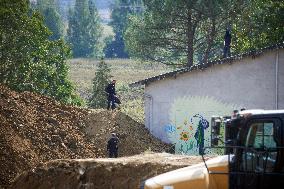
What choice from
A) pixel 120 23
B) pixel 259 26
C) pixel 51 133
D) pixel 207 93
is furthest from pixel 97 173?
Answer: pixel 120 23

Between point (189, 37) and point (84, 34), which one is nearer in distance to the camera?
point (189, 37)

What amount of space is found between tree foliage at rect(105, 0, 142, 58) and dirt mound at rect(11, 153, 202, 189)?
105342 mm

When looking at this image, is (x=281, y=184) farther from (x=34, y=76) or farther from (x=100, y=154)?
(x=34, y=76)

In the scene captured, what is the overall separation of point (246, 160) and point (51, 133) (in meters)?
18.3

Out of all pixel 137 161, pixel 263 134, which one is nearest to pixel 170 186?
pixel 263 134

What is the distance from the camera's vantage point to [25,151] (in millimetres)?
25094

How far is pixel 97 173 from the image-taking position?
1898 centimetres

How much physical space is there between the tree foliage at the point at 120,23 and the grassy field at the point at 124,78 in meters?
13.0

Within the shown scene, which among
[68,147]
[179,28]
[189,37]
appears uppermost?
[179,28]

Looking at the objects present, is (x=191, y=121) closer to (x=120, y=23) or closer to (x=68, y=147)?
(x=68, y=147)

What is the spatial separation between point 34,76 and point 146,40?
1306cm

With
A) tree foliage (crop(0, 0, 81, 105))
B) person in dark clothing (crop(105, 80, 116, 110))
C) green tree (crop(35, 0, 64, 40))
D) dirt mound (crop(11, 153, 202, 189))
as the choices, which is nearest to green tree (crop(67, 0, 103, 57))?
green tree (crop(35, 0, 64, 40))

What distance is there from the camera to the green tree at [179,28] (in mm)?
46938

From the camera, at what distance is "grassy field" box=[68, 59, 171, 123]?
63.0m
